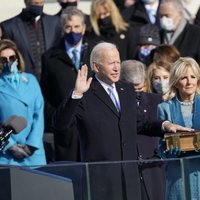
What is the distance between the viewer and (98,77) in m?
10.8

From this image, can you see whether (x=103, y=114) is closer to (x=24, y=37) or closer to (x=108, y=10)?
(x=24, y=37)

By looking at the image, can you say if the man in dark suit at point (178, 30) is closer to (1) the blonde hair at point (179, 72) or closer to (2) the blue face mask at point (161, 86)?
(2) the blue face mask at point (161, 86)

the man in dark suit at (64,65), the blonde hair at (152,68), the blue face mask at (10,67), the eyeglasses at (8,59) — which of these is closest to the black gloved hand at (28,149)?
the blue face mask at (10,67)

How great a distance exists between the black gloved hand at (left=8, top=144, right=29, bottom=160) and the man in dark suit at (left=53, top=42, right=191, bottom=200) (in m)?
1.93

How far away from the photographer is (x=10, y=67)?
1274 centimetres

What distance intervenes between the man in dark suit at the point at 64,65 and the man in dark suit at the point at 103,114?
2.99 m

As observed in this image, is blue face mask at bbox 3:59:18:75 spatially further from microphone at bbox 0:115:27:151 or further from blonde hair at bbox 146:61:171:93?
microphone at bbox 0:115:27:151

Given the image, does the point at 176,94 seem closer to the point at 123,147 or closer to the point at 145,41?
the point at 123,147

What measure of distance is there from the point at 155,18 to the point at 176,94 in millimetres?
4179

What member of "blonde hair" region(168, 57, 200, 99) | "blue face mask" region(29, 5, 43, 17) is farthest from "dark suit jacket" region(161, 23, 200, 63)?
"blonde hair" region(168, 57, 200, 99)

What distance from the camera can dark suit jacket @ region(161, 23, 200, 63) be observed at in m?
14.4

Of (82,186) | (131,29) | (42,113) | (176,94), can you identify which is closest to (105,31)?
(131,29)

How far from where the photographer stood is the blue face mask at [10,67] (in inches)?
501

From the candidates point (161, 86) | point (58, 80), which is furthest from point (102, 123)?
point (58, 80)
